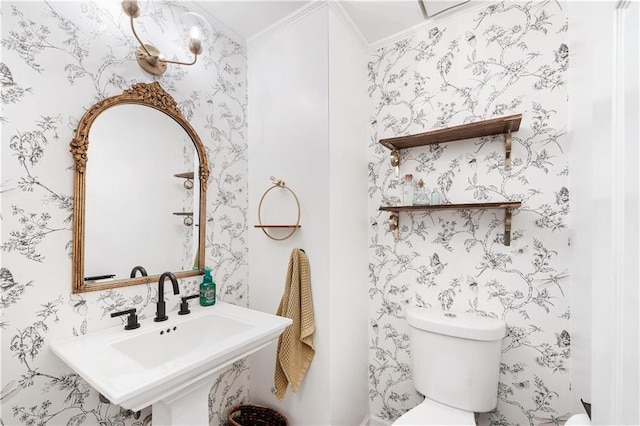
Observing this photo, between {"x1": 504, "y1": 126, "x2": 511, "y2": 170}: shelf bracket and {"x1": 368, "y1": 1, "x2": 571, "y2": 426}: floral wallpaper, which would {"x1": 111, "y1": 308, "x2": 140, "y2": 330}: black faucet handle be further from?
{"x1": 504, "y1": 126, "x2": 511, "y2": 170}: shelf bracket

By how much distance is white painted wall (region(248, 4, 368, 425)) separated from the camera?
1.42 metres

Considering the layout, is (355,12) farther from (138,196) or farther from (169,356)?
(169,356)

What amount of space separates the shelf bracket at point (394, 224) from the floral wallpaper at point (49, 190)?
1.20m

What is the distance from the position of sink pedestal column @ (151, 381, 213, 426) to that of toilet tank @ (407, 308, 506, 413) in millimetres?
960

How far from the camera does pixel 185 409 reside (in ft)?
3.11

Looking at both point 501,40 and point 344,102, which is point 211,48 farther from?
point 501,40

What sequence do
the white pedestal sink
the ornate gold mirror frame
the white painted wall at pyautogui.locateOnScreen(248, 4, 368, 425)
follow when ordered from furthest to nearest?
the white painted wall at pyautogui.locateOnScreen(248, 4, 368, 425) < the ornate gold mirror frame < the white pedestal sink

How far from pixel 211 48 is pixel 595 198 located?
5.72 ft

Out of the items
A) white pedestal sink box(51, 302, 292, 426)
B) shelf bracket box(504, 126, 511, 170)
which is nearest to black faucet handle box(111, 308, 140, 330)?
white pedestal sink box(51, 302, 292, 426)

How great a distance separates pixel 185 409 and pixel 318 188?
103 centimetres

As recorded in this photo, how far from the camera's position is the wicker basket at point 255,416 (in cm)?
150

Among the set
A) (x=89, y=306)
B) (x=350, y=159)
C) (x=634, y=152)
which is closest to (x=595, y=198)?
(x=634, y=152)

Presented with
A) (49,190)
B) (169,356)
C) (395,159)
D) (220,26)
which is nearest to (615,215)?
(395,159)

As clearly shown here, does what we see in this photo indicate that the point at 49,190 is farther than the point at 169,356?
No
